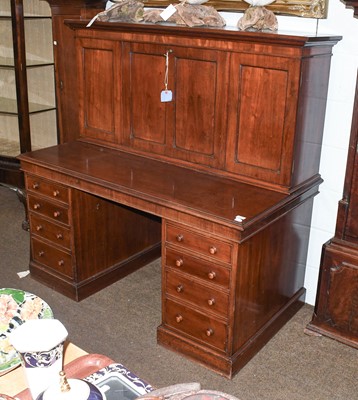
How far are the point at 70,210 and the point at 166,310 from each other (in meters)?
0.74

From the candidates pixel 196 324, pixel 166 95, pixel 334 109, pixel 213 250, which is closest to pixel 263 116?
pixel 334 109

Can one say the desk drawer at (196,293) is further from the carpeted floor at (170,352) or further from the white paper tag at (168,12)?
the white paper tag at (168,12)

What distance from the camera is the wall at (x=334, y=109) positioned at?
242 centimetres

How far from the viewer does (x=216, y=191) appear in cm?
241

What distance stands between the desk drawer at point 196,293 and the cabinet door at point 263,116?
557mm

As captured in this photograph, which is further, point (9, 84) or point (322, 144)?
point (9, 84)

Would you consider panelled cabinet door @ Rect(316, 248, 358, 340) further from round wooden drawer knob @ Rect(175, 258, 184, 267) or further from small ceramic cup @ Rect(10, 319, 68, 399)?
small ceramic cup @ Rect(10, 319, 68, 399)

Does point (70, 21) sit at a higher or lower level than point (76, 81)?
higher

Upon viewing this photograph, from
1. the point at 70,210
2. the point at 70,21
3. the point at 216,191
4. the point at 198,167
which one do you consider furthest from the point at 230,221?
the point at 70,21

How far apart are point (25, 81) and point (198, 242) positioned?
2.19 meters

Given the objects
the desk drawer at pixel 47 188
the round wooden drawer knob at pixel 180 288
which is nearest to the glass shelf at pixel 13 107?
the desk drawer at pixel 47 188

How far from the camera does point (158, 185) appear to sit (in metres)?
2.47

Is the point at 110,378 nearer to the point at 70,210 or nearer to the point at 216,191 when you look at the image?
the point at 216,191

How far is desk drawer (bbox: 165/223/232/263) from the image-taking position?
221cm
